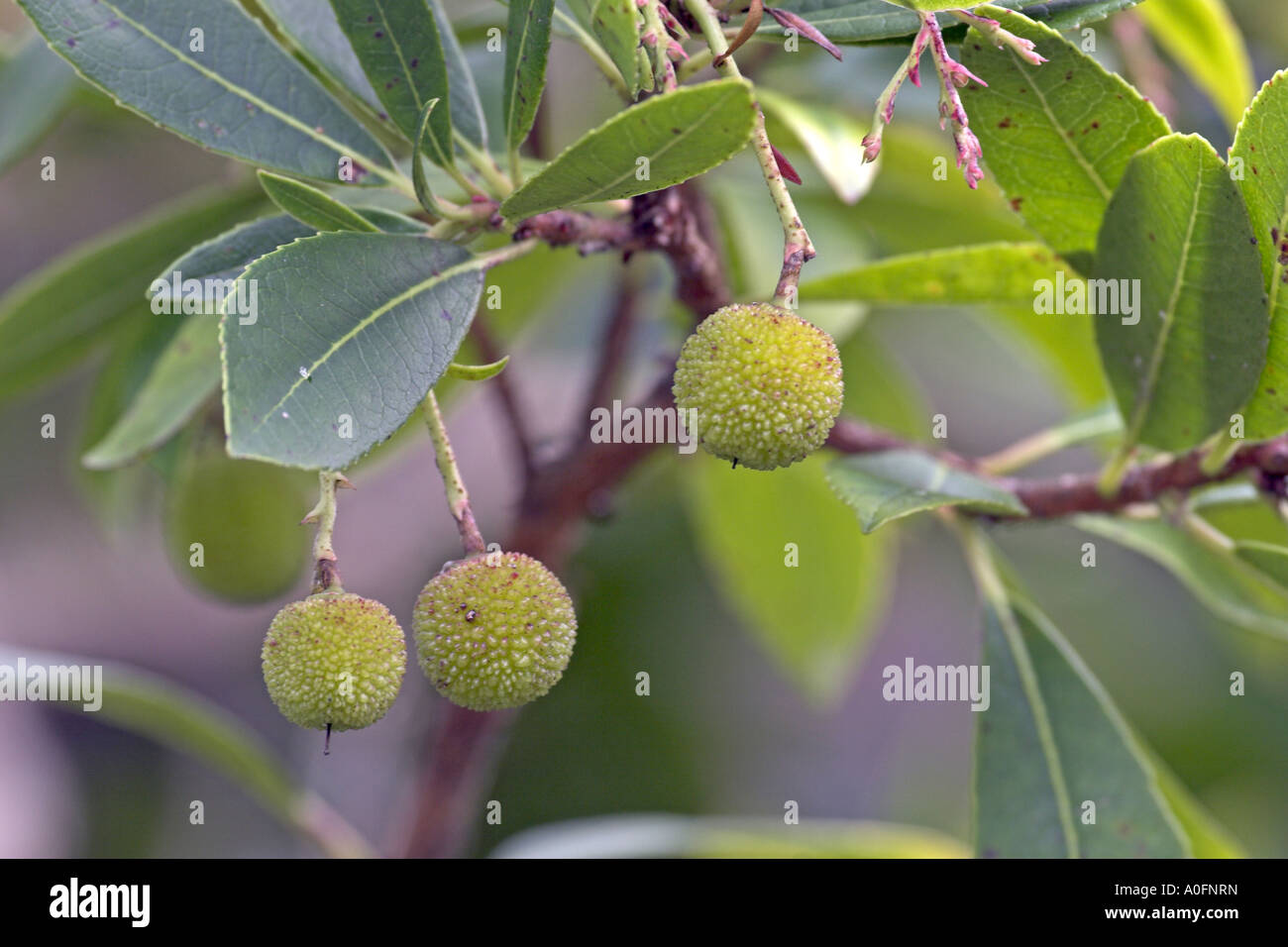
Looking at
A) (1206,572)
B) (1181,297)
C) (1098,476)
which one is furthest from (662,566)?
(1181,297)

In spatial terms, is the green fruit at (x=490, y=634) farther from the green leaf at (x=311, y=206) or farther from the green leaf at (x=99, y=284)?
the green leaf at (x=99, y=284)

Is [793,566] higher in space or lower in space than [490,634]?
higher

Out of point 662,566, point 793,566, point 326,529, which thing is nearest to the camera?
point 326,529

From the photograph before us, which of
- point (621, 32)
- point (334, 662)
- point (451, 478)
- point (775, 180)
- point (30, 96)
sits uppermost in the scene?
point (30, 96)

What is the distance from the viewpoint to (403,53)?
879 mm

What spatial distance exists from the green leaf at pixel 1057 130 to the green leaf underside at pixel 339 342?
1.40 feet

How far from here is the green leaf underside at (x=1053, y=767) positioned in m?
1.24

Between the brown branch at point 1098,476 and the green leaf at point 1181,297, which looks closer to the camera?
the green leaf at point 1181,297

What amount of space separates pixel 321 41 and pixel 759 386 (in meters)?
0.55

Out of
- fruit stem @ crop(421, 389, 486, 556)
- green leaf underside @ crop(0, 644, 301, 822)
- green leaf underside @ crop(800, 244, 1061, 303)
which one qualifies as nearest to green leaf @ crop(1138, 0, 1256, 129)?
green leaf underside @ crop(800, 244, 1061, 303)

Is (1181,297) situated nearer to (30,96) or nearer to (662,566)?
(30,96)

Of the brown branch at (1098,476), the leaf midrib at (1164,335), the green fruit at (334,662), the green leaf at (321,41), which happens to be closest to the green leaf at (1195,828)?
the brown branch at (1098,476)
